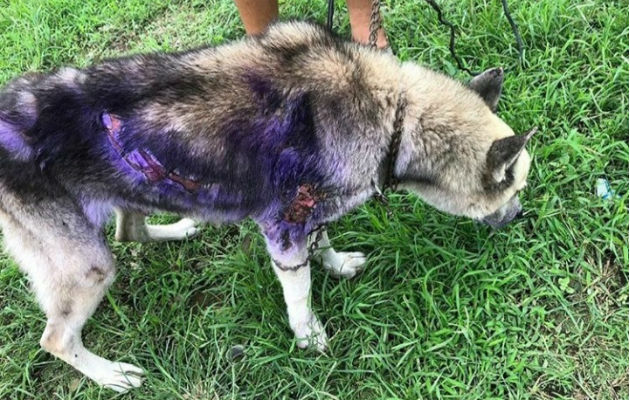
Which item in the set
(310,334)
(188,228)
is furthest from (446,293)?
(188,228)

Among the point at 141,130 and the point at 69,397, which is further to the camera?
the point at 69,397

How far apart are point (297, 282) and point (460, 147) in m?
0.99

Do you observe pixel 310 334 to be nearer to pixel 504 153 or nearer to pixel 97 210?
pixel 97 210

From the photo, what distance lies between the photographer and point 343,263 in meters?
3.11

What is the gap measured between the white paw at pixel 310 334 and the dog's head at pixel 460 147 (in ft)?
2.84

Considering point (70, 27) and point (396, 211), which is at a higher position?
point (70, 27)

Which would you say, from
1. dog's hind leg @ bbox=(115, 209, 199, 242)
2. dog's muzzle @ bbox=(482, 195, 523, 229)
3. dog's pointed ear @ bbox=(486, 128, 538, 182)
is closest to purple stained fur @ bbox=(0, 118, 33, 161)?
dog's hind leg @ bbox=(115, 209, 199, 242)

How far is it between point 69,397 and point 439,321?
6.56 feet

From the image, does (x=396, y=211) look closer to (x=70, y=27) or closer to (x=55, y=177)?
(x=55, y=177)

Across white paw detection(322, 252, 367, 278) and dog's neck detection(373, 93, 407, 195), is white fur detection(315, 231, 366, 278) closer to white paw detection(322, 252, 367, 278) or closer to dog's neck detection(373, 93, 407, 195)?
white paw detection(322, 252, 367, 278)

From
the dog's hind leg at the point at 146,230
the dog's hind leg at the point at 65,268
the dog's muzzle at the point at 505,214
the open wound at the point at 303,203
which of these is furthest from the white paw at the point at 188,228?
the dog's muzzle at the point at 505,214

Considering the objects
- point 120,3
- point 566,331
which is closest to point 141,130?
point 566,331

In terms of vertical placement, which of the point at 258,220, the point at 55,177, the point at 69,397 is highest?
the point at 55,177

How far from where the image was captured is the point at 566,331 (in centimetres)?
281
